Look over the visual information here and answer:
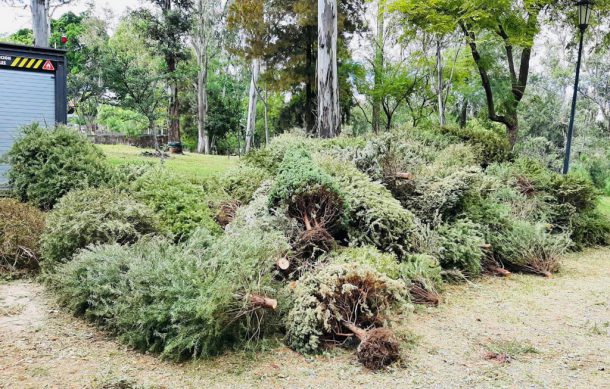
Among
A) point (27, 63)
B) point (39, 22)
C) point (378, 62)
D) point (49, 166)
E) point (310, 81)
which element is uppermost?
point (378, 62)

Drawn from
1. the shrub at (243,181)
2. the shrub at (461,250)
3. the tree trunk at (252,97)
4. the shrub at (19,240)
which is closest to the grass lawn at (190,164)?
the shrub at (243,181)

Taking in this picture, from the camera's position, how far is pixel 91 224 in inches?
178

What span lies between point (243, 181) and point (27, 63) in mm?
3995

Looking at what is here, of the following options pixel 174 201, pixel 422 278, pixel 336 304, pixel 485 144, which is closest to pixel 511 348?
pixel 422 278

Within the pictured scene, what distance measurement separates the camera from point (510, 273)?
6102 mm

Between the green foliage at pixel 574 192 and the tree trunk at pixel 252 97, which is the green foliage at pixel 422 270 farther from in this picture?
the tree trunk at pixel 252 97

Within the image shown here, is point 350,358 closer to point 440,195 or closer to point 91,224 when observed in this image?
point 91,224

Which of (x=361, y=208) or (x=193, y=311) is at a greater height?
(x=361, y=208)

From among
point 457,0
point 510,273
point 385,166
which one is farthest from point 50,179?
point 457,0

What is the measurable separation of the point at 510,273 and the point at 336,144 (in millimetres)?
3432

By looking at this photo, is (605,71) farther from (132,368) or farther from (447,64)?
(132,368)

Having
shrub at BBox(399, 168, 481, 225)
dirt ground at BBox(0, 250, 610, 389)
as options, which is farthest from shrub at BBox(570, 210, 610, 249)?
dirt ground at BBox(0, 250, 610, 389)

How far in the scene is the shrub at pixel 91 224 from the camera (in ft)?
14.6

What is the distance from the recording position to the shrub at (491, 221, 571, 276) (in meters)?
6.17
